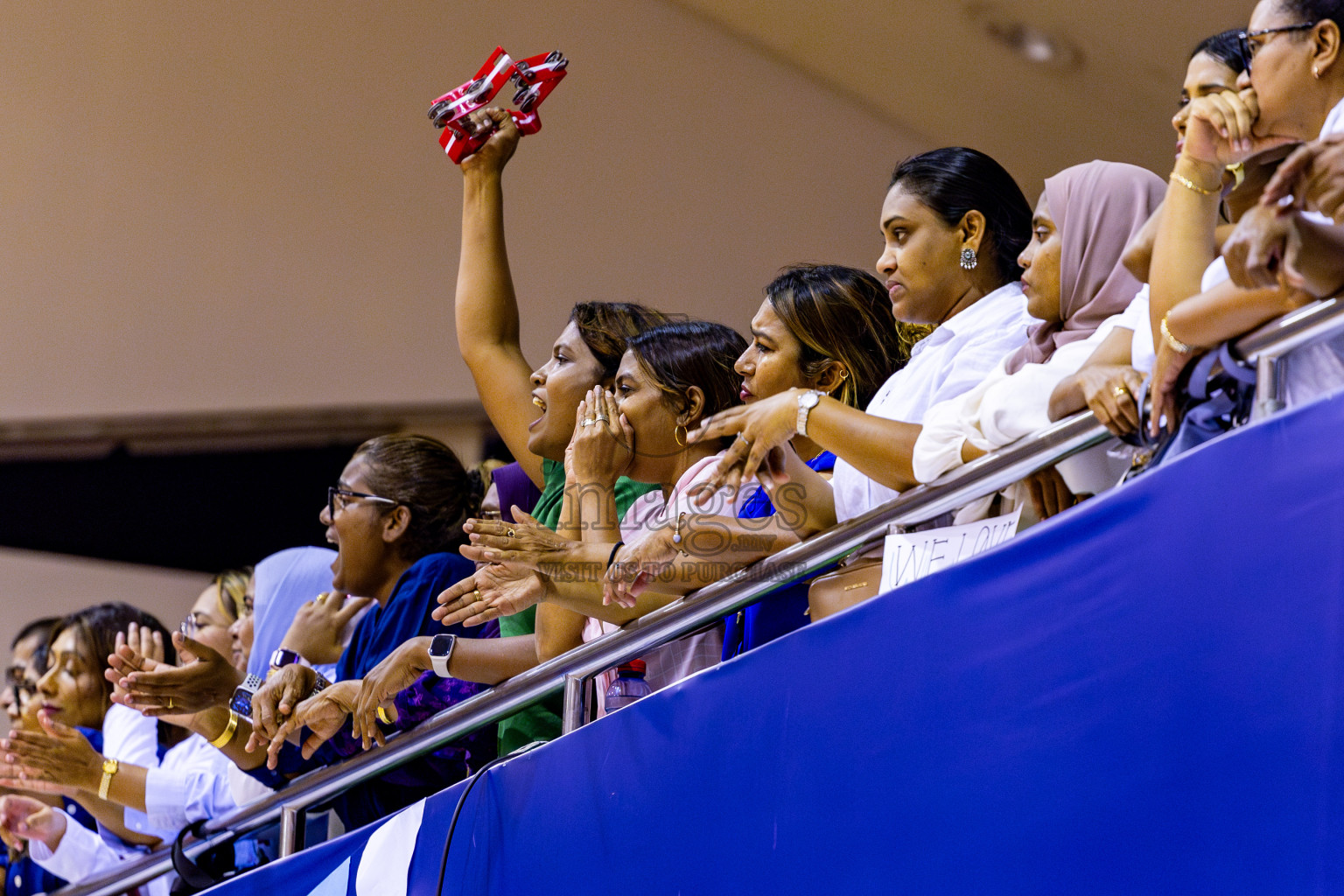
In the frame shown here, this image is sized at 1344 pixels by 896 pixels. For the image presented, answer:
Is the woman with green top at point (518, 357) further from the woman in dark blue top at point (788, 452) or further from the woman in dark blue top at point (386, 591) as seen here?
the woman in dark blue top at point (788, 452)

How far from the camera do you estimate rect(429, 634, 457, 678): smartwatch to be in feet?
8.11

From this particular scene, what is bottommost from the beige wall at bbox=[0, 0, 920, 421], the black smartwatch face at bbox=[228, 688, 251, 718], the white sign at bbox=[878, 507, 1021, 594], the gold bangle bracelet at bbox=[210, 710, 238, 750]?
the white sign at bbox=[878, 507, 1021, 594]

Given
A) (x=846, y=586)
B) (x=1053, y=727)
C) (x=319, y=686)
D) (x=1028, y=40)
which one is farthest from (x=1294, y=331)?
(x=1028, y=40)

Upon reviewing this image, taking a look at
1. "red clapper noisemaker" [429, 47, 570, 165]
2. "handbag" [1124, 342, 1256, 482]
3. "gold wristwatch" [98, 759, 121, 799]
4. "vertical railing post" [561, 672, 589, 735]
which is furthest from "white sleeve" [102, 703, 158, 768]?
"handbag" [1124, 342, 1256, 482]

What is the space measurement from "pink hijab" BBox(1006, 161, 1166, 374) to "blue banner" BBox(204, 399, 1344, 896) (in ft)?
1.45

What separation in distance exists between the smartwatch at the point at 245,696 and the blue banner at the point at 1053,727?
3.12ft

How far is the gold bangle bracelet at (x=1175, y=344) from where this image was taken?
4.78ft

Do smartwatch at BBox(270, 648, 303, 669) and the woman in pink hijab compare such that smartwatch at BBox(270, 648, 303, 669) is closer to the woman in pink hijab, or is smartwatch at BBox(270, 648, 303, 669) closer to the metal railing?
the metal railing

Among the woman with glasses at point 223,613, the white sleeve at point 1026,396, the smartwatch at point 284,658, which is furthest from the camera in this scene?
the woman with glasses at point 223,613

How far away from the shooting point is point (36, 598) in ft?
19.4

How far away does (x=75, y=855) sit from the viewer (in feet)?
11.4

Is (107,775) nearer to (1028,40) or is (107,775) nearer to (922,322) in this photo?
(922,322)

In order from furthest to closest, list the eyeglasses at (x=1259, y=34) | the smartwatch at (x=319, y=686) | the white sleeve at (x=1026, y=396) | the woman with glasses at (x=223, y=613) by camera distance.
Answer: the woman with glasses at (x=223, y=613) → the smartwatch at (x=319, y=686) → the white sleeve at (x=1026, y=396) → the eyeglasses at (x=1259, y=34)

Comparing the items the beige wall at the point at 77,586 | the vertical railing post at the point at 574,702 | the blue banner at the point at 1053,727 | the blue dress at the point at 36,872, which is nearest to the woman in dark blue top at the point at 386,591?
the vertical railing post at the point at 574,702
